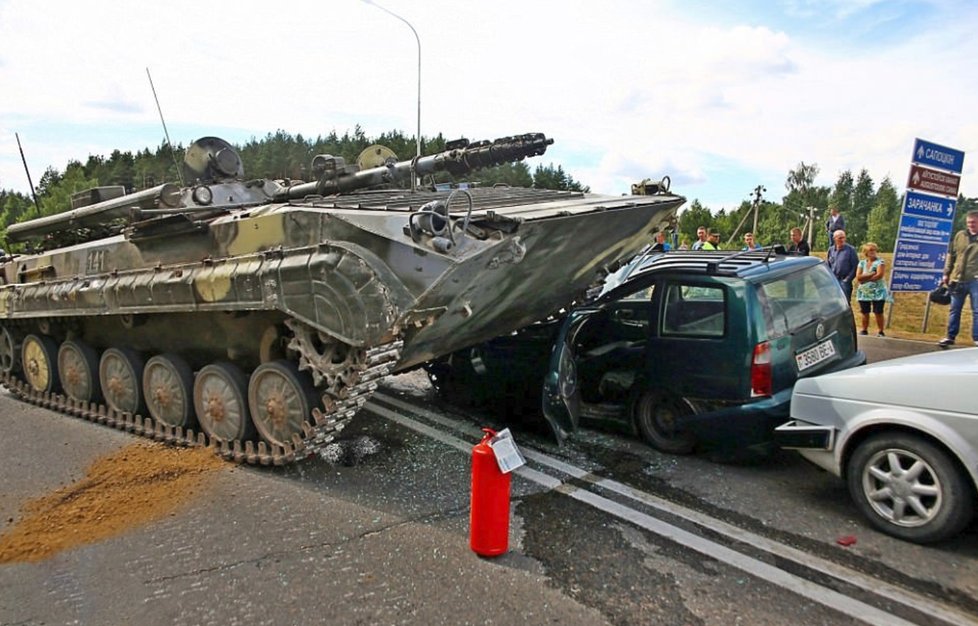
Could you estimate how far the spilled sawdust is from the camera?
438cm

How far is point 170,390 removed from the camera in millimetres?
6422

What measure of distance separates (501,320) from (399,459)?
1395 mm

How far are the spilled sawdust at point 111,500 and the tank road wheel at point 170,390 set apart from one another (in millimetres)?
336

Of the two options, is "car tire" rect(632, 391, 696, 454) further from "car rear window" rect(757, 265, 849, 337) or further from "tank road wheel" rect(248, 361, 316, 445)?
"tank road wheel" rect(248, 361, 316, 445)

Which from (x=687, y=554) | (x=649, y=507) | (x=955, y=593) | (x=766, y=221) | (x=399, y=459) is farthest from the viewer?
(x=766, y=221)

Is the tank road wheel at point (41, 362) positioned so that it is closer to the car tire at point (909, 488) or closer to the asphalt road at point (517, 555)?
the asphalt road at point (517, 555)

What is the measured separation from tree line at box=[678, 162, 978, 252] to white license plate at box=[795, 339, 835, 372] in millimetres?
52265

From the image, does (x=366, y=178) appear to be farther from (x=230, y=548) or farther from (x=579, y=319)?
(x=230, y=548)

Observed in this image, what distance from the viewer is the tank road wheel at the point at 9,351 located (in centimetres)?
848

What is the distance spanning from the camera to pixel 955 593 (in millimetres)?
3529

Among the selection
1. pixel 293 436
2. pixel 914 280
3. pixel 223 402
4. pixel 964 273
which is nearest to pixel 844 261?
pixel 964 273

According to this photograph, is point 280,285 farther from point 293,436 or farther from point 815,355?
point 815,355

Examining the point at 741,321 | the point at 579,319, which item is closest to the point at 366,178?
the point at 579,319

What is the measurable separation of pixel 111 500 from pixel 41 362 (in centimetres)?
381
